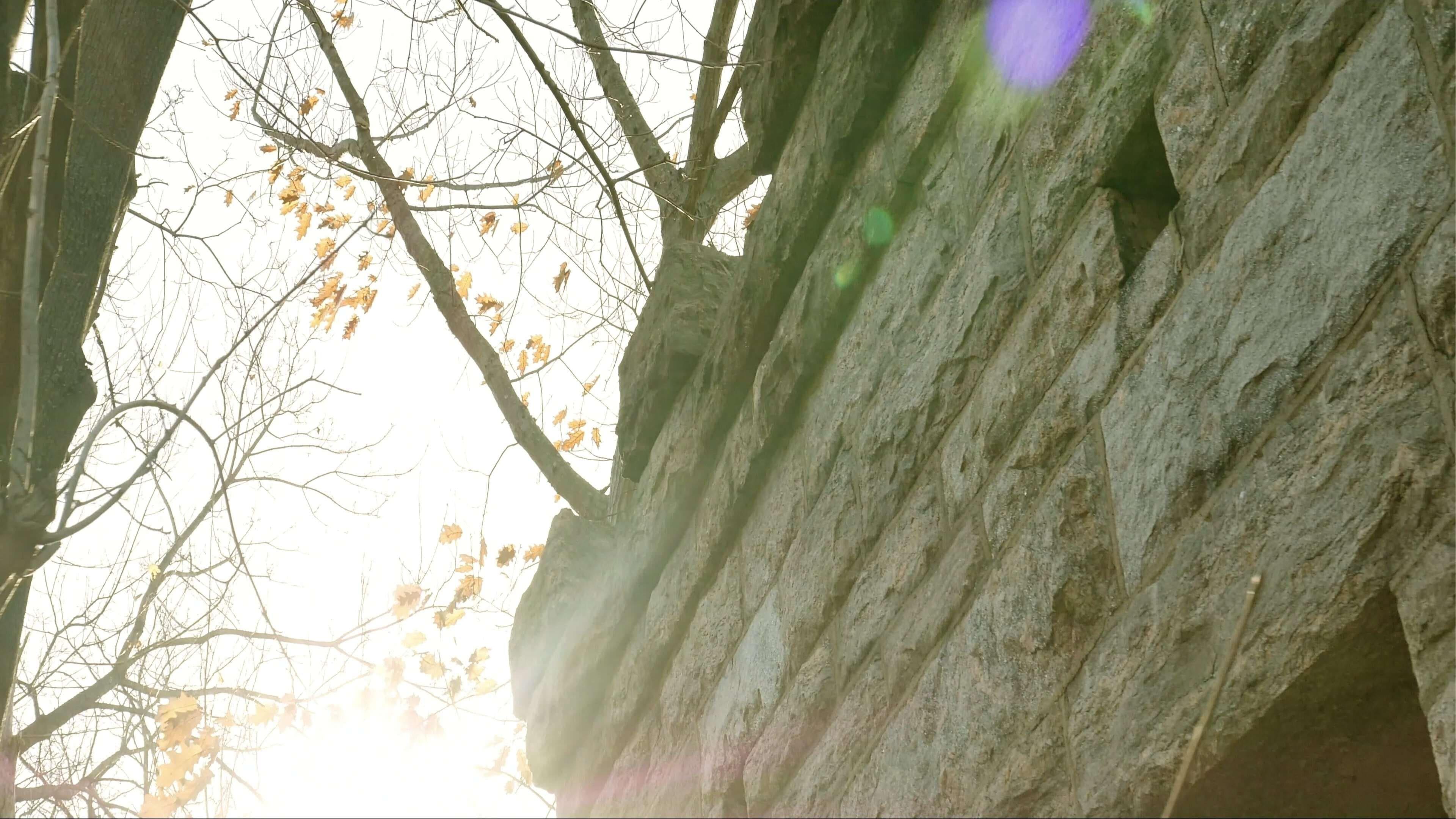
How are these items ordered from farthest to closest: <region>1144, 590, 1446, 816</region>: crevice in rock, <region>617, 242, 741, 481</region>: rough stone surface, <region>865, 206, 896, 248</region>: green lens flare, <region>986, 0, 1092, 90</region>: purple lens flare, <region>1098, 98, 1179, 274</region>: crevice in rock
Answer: <region>617, 242, 741, 481</region>: rough stone surface < <region>865, 206, 896, 248</region>: green lens flare < <region>986, 0, 1092, 90</region>: purple lens flare < <region>1098, 98, 1179, 274</region>: crevice in rock < <region>1144, 590, 1446, 816</region>: crevice in rock

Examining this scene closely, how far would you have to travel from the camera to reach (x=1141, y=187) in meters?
1.81

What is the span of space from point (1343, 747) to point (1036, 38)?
128 centimetres

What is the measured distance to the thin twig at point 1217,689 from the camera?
1358 millimetres

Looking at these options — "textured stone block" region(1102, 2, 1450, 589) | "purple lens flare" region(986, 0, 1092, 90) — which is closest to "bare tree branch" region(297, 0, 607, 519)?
"purple lens flare" region(986, 0, 1092, 90)

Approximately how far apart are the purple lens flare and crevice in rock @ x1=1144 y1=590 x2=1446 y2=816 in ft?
3.68

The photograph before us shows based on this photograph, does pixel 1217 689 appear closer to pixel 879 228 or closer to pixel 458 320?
pixel 879 228

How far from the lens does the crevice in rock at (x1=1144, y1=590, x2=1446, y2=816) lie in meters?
1.27

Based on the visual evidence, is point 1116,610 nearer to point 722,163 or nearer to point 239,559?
point 239,559

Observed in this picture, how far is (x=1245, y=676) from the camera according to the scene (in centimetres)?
135

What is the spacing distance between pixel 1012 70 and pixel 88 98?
2.23 meters

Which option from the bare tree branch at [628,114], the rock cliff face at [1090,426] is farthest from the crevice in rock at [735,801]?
the bare tree branch at [628,114]

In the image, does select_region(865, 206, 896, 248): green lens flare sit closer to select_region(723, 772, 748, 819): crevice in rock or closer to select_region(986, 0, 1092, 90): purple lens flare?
select_region(986, 0, 1092, 90): purple lens flare

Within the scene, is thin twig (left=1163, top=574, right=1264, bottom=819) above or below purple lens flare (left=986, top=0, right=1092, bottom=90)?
below

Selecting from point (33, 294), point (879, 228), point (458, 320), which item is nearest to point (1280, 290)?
point (879, 228)
